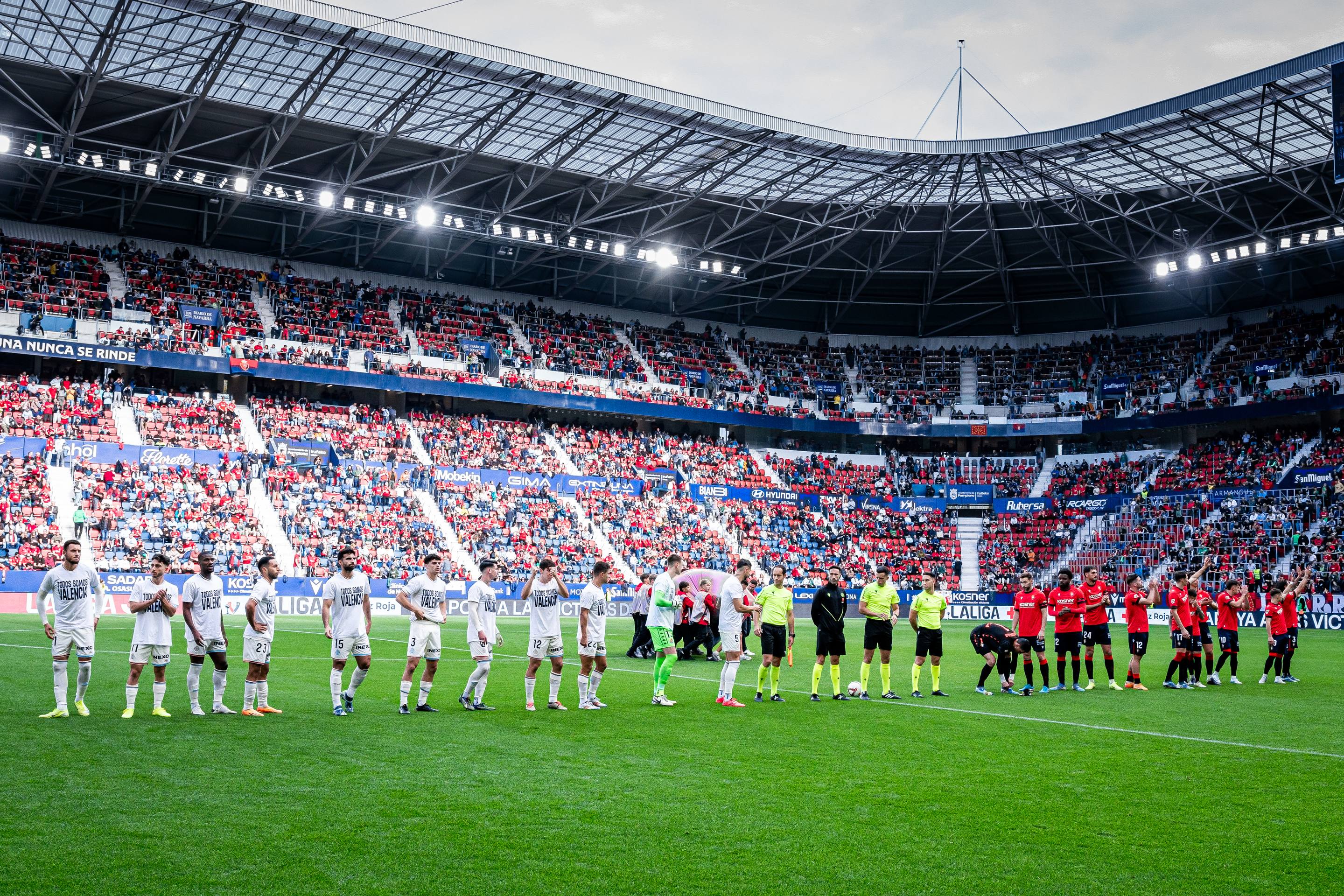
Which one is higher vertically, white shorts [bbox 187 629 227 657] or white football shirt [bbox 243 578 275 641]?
white football shirt [bbox 243 578 275 641]

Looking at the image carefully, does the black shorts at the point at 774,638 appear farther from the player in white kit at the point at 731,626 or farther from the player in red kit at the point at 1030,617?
the player in red kit at the point at 1030,617

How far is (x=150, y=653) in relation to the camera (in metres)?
14.6

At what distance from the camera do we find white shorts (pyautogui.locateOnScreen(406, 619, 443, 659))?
15.2 m

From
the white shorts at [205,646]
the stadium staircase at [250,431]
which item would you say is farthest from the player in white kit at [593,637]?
the stadium staircase at [250,431]

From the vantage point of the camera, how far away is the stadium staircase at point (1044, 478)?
65.9 metres

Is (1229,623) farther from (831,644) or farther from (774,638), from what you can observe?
(774,638)

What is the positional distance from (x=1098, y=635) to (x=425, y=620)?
469 inches

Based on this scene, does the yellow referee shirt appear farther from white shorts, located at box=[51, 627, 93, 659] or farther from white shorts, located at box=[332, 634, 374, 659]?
white shorts, located at box=[51, 627, 93, 659]

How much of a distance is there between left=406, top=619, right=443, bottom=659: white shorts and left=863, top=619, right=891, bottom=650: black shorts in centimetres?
695

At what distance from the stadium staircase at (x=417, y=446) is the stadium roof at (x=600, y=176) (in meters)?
9.44

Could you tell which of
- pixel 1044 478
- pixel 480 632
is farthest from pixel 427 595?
pixel 1044 478

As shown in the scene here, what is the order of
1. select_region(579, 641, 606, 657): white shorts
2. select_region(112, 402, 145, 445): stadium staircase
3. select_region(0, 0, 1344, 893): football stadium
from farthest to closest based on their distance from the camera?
select_region(112, 402, 145, 445): stadium staircase → select_region(579, 641, 606, 657): white shorts → select_region(0, 0, 1344, 893): football stadium

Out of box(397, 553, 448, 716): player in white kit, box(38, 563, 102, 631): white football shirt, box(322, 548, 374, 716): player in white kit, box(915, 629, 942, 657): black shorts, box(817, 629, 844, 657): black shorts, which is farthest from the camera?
box(915, 629, 942, 657): black shorts

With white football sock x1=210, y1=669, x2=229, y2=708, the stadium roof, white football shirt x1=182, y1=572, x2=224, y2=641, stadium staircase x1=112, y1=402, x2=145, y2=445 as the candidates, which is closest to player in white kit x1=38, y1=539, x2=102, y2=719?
white football shirt x1=182, y1=572, x2=224, y2=641
